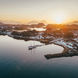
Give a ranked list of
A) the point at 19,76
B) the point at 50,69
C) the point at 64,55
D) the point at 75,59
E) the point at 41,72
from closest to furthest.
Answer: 1. the point at 19,76
2. the point at 41,72
3. the point at 50,69
4. the point at 75,59
5. the point at 64,55

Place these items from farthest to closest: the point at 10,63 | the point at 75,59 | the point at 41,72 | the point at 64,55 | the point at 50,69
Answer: the point at 64,55, the point at 75,59, the point at 10,63, the point at 50,69, the point at 41,72

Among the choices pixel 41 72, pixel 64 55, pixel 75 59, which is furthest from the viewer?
pixel 64 55

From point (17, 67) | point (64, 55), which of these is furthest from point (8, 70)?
point (64, 55)

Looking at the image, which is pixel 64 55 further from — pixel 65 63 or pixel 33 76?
pixel 33 76

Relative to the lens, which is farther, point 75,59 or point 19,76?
point 75,59

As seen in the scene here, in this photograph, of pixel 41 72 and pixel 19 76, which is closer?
pixel 19 76

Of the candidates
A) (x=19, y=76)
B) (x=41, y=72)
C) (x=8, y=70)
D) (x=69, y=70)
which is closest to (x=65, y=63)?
(x=69, y=70)

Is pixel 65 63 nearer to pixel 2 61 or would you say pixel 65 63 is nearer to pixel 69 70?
pixel 69 70

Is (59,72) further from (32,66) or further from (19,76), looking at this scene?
(19,76)

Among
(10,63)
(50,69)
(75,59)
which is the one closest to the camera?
(50,69)
